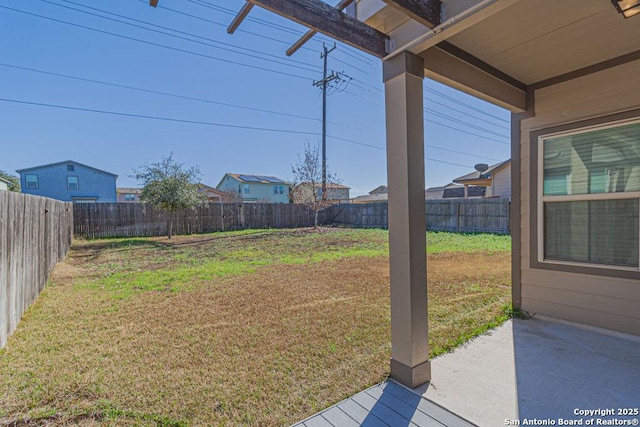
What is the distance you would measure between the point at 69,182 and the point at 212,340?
26.1 meters

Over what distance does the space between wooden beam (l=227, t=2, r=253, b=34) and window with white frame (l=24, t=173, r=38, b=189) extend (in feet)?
89.4

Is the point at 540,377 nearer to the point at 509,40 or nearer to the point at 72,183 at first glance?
the point at 509,40

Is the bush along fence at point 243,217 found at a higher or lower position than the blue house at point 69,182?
lower

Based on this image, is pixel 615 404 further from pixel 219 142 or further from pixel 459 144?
pixel 459 144

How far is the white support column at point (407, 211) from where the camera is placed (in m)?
1.81

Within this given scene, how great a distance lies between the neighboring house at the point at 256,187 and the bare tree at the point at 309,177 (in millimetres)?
13158

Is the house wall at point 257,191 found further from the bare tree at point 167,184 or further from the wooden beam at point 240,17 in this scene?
the wooden beam at point 240,17

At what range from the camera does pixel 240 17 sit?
1.63 meters

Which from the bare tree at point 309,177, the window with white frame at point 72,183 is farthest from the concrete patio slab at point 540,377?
the window with white frame at point 72,183

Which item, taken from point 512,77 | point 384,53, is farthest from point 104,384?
point 512,77

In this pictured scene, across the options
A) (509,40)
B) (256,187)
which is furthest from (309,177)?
(256,187)

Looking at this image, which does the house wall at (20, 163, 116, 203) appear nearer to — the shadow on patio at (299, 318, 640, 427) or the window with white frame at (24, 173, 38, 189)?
the window with white frame at (24, 173, 38, 189)

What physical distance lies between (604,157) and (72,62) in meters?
17.0

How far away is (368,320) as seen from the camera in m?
3.12
